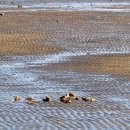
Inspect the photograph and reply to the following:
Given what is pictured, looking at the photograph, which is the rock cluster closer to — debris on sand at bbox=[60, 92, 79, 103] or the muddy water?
debris on sand at bbox=[60, 92, 79, 103]

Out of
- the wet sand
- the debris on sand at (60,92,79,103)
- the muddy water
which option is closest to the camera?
the muddy water

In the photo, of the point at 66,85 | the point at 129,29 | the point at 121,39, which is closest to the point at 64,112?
the point at 66,85

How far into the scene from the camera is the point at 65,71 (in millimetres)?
16094

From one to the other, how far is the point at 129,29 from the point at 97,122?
1573 cm

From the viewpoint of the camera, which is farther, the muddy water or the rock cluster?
the rock cluster

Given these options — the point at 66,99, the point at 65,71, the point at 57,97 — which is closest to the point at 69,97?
the point at 66,99

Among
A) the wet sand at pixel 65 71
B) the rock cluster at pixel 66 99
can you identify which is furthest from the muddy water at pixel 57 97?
the rock cluster at pixel 66 99

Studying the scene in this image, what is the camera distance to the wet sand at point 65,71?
35.8ft

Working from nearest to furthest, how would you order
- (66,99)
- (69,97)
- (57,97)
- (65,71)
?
1. (66,99)
2. (69,97)
3. (57,97)
4. (65,71)

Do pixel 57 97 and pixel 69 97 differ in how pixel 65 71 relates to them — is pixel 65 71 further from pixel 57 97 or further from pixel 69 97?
pixel 69 97

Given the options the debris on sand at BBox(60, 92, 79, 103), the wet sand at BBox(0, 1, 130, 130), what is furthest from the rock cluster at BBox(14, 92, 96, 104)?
Result: the wet sand at BBox(0, 1, 130, 130)

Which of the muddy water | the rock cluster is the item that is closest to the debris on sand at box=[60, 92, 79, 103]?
the rock cluster

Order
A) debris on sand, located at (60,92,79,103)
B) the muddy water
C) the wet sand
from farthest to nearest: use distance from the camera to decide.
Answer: debris on sand, located at (60,92,79,103)
the wet sand
the muddy water

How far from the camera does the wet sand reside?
10.9 m
